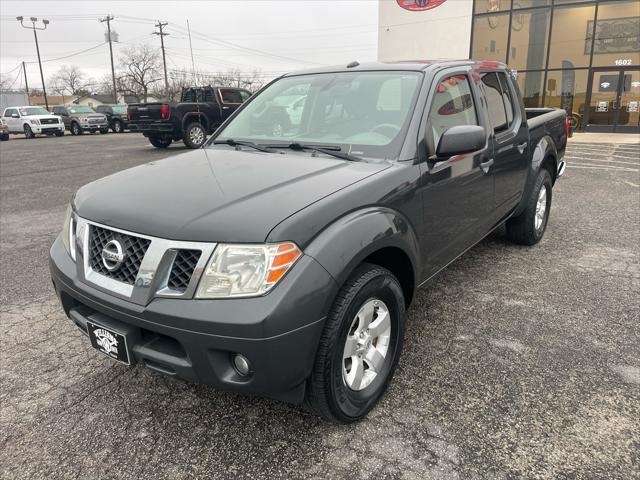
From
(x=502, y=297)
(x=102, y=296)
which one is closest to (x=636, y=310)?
(x=502, y=297)

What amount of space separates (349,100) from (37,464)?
258 centimetres

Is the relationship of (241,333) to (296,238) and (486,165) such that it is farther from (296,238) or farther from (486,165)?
(486,165)

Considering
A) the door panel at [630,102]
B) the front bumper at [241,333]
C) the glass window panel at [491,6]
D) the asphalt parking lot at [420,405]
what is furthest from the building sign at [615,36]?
the front bumper at [241,333]

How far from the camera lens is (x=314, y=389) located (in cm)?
211

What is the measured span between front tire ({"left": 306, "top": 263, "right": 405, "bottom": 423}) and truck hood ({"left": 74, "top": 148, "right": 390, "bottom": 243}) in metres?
0.46

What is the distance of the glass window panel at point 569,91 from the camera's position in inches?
706

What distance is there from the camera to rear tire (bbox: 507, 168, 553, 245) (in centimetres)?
464

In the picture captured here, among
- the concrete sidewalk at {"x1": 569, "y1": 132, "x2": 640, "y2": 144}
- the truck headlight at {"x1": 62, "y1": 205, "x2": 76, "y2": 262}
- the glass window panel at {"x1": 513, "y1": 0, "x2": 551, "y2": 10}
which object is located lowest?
the concrete sidewalk at {"x1": 569, "y1": 132, "x2": 640, "y2": 144}

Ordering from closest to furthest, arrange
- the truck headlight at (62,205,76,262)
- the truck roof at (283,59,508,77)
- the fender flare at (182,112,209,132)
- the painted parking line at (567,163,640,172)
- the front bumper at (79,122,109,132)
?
the truck headlight at (62,205,76,262) → the truck roof at (283,59,508,77) → the painted parking line at (567,163,640,172) → the fender flare at (182,112,209,132) → the front bumper at (79,122,109,132)

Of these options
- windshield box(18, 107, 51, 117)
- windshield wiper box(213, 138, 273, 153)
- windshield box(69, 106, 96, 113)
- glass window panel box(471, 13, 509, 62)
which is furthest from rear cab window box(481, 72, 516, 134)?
windshield box(69, 106, 96, 113)

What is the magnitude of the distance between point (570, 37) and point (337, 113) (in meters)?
18.3

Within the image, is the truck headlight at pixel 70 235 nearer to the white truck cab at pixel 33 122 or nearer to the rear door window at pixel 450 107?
the rear door window at pixel 450 107

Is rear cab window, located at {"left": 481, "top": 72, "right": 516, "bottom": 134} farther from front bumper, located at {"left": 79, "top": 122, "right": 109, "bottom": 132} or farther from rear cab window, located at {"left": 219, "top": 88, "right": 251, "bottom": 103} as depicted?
front bumper, located at {"left": 79, "top": 122, "right": 109, "bottom": 132}

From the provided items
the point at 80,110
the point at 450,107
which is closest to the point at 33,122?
the point at 80,110
